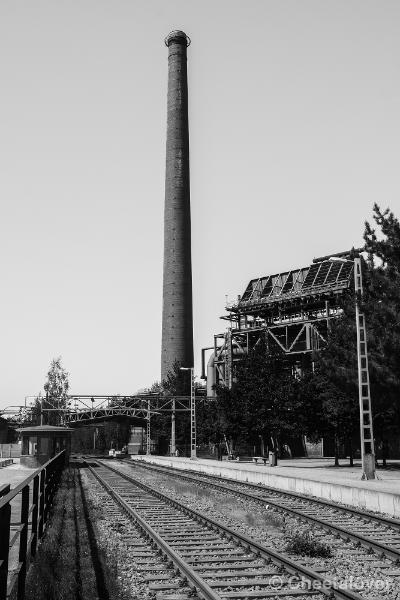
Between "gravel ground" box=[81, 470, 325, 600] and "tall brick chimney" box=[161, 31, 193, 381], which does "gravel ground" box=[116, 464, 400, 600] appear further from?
"tall brick chimney" box=[161, 31, 193, 381]

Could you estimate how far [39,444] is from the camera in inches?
1672

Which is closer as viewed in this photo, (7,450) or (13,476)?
(13,476)

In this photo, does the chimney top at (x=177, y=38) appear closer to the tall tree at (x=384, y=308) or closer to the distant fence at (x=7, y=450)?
the distant fence at (x=7, y=450)

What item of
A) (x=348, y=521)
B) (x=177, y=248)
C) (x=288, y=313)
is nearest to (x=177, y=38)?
(x=177, y=248)

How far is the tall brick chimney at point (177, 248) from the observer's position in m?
77.8

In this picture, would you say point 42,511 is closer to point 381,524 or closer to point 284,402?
point 381,524

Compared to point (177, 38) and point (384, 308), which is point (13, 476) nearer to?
point (384, 308)

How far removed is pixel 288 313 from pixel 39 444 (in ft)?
134

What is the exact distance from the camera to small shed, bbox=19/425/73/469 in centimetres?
4216

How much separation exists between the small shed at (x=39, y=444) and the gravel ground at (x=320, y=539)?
23.2 meters

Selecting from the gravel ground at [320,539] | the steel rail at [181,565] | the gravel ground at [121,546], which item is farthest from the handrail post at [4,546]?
the gravel ground at [320,539]

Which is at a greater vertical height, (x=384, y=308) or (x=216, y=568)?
(x=384, y=308)

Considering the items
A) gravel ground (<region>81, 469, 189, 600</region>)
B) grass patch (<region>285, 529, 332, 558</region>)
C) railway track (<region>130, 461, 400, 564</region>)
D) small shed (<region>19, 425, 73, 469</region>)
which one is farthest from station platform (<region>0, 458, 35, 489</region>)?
grass patch (<region>285, 529, 332, 558</region>)

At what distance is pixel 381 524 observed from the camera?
1439cm
